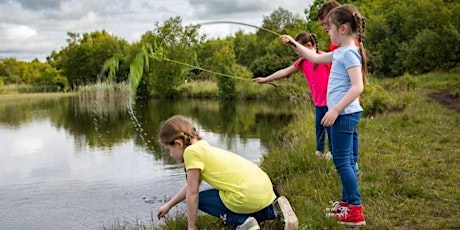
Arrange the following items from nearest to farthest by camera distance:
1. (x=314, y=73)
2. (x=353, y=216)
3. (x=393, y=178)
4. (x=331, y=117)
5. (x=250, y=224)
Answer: (x=331, y=117) → (x=250, y=224) → (x=353, y=216) → (x=393, y=178) → (x=314, y=73)

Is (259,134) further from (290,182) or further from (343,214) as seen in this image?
(343,214)

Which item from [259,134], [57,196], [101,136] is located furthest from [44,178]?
[259,134]

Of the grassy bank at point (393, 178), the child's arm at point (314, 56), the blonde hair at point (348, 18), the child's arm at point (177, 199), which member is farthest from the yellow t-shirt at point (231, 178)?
the blonde hair at point (348, 18)

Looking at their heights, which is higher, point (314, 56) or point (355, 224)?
point (314, 56)

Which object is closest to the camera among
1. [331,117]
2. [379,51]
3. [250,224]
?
[331,117]

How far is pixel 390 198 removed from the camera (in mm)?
3809

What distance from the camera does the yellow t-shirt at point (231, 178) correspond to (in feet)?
10.1

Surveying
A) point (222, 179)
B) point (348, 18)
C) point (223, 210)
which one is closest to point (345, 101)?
point (348, 18)

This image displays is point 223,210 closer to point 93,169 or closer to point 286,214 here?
point 286,214

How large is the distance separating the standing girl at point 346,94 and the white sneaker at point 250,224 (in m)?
0.60

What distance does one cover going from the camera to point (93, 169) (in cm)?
871

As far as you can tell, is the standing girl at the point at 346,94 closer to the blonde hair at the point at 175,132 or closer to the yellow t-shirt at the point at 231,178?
the yellow t-shirt at the point at 231,178

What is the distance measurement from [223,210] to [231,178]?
0.25m

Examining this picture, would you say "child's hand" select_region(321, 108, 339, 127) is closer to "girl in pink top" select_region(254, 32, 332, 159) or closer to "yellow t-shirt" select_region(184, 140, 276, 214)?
"yellow t-shirt" select_region(184, 140, 276, 214)
